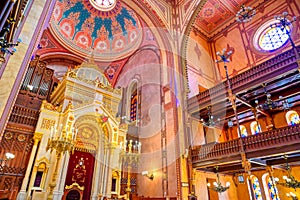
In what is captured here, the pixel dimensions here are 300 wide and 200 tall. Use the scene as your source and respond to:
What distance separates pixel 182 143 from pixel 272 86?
505cm

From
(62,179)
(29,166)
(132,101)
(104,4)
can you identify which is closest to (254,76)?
(132,101)

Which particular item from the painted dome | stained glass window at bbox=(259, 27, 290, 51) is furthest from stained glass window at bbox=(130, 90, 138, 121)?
stained glass window at bbox=(259, 27, 290, 51)

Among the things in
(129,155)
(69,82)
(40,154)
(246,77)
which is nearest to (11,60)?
(40,154)

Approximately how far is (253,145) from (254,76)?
10.1 ft

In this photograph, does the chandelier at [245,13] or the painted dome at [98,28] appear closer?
the chandelier at [245,13]

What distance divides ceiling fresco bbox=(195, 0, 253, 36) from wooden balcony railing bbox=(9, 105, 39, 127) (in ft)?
40.6

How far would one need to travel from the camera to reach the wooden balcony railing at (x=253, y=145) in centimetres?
698

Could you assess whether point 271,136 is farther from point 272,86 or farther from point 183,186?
point 183,186

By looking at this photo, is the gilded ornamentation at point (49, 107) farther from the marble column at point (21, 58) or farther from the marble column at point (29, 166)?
the marble column at point (21, 58)

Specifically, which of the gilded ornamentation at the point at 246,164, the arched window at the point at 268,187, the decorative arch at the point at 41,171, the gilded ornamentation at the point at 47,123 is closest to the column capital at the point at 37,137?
the gilded ornamentation at the point at 47,123

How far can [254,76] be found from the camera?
8.59 meters

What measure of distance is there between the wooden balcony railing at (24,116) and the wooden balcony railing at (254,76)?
312 inches

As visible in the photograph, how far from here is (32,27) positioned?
4.48 metres

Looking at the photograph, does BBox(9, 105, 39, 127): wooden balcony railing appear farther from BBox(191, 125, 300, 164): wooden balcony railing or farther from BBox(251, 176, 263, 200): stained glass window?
BBox(251, 176, 263, 200): stained glass window
